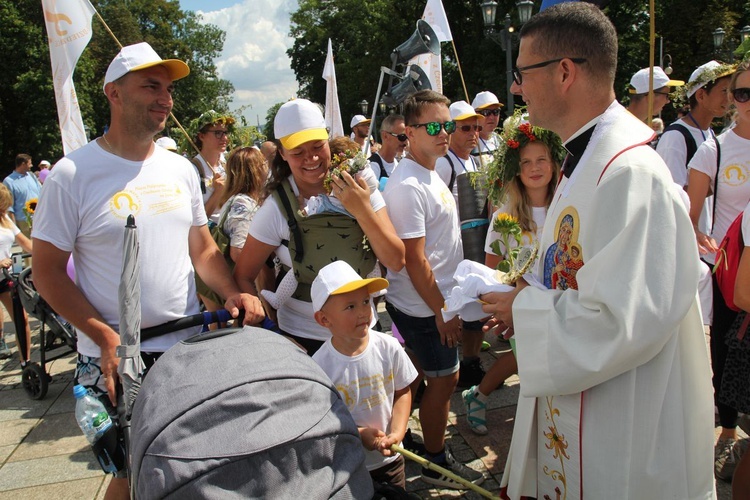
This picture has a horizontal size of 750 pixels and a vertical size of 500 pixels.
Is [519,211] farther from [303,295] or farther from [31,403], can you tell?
[31,403]

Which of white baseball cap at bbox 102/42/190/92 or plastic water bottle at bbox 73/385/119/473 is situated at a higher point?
white baseball cap at bbox 102/42/190/92

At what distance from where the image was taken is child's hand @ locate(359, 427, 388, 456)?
238 cm

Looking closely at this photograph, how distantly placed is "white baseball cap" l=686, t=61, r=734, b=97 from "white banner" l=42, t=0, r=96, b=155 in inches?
207

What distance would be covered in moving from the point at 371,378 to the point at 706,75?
12.4ft

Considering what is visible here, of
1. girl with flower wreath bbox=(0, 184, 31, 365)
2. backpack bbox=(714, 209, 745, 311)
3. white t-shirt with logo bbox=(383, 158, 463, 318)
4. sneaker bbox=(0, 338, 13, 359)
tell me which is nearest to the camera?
backpack bbox=(714, 209, 745, 311)

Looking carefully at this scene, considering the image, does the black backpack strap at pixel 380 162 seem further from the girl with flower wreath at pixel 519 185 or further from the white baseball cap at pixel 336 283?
the white baseball cap at pixel 336 283

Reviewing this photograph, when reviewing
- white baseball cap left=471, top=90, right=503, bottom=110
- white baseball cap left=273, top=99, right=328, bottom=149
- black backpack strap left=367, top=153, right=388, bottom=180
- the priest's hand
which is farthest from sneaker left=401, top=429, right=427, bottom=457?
white baseball cap left=471, top=90, right=503, bottom=110

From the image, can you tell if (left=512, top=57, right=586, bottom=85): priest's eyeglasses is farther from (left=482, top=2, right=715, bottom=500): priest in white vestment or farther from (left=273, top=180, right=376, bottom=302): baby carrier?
(left=273, top=180, right=376, bottom=302): baby carrier

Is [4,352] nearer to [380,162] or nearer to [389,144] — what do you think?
[380,162]

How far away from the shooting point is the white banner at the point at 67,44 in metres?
5.17

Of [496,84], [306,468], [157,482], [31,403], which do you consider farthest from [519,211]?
[496,84]

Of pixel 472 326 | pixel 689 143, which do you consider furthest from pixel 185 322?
pixel 689 143

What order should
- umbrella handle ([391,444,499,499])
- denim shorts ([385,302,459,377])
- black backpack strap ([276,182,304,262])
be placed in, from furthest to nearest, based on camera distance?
denim shorts ([385,302,459,377])
black backpack strap ([276,182,304,262])
umbrella handle ([391,444,499,499])

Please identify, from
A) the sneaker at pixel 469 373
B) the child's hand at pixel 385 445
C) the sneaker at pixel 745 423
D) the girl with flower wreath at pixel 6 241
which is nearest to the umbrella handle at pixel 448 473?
the child's hand at pixel 385 445
